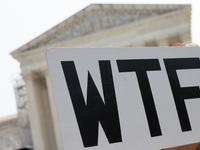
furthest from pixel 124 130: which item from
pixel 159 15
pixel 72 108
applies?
pixel 159 15

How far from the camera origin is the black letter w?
3.11 meters

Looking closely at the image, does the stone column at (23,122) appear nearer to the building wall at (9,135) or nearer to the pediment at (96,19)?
the building wall at (9,135)

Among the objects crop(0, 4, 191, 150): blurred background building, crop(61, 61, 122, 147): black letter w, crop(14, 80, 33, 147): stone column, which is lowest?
crop(61, 61, 122, 147): black letter w

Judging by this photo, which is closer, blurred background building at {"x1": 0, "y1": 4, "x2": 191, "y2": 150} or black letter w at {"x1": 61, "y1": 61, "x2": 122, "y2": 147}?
black letter w at {"x1": 61, "y1": 61, "x2": 122, "y2": 147}

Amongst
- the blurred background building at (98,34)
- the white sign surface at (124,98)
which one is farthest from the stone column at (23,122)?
the white sign surface at (124,98)

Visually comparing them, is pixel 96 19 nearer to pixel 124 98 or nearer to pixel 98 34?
pixel 98 34

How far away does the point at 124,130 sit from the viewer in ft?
10.6

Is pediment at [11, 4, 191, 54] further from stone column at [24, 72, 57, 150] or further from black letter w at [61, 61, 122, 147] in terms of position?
black letter w at [61, 61, 122, 147]

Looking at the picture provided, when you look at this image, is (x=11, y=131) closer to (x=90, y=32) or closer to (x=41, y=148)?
(x=41, y=148)

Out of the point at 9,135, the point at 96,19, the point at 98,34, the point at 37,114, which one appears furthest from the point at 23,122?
the point at 96,19

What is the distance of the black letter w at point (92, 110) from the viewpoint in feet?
10.2

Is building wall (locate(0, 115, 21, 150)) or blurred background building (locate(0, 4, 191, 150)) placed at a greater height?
blurred background building (locate(0, 4, 191, 150))

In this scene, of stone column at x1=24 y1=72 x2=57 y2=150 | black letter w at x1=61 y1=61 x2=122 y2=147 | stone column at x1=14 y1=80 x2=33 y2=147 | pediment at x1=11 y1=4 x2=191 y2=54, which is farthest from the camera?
stone column at x1=14 y1=80 x2=33 y2=147

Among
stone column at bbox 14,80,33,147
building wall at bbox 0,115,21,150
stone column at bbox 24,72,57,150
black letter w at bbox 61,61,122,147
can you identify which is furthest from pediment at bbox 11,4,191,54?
black letter w at bbox 61,61,122,147
